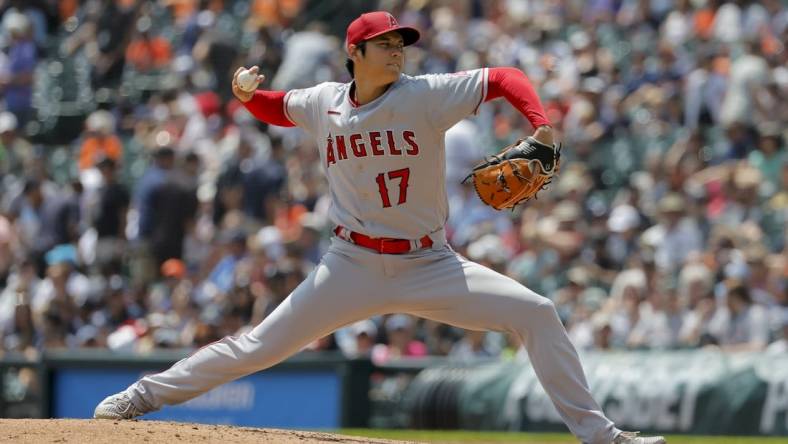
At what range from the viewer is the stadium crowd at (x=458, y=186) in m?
11.3

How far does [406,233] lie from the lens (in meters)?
6.15

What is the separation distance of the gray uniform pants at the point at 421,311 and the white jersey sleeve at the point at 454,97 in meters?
0.56

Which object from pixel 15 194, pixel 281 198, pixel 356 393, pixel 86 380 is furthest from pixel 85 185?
pixel 356 393

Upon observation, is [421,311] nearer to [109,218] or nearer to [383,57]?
[383,57]

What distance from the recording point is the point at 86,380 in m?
12.1

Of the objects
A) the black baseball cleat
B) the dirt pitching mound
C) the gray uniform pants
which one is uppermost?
the gray uniform pants

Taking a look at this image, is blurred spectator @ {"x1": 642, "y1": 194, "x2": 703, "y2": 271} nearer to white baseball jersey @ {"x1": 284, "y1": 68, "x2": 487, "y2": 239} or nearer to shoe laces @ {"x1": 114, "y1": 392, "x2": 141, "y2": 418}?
white baseball jersey @ {"x1": 284, "y1": 68, "x2": 487, "y2": 239}

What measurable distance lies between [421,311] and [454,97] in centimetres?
90

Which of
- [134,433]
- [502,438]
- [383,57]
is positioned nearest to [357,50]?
[383,57]

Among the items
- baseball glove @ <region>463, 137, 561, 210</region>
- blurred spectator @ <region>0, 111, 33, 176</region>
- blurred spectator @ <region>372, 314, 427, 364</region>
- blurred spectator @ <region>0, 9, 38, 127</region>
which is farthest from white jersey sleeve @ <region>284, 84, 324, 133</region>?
blurred spectator @ <region>0, 9, 38, 127</region>

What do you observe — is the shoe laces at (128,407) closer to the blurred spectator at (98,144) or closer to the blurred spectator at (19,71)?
the blurred spectator at (98,144)

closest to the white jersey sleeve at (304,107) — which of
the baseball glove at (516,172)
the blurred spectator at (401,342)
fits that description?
the baseball glove at (516,172)

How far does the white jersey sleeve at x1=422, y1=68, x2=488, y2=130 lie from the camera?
19.9ft

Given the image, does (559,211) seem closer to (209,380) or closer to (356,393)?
(356,393)
